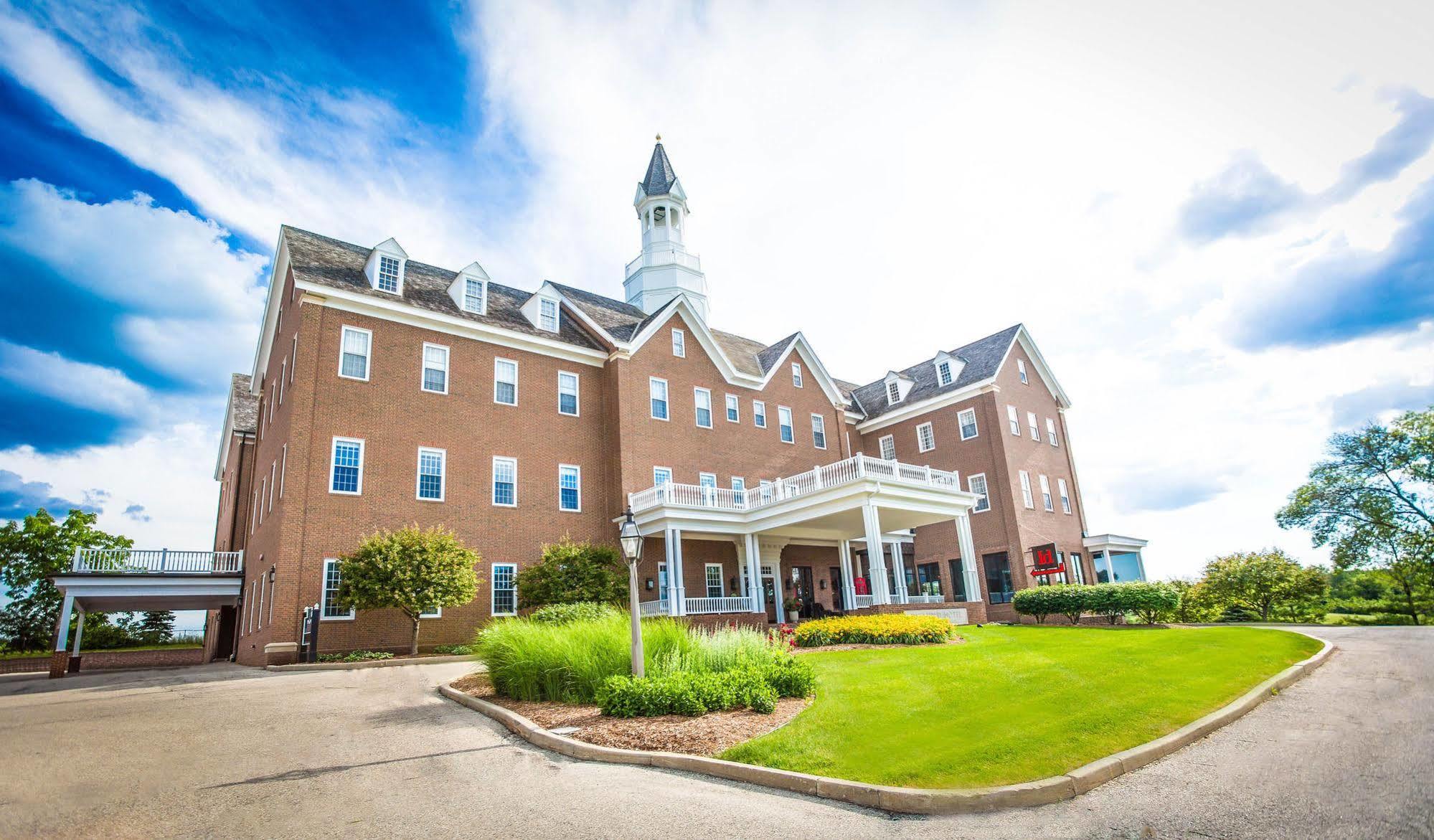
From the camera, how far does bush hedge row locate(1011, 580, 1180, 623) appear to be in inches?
898

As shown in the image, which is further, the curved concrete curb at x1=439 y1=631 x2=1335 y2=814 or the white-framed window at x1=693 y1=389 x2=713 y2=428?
the white-framed window at x1=693 y1=389 x2=713 y2=428

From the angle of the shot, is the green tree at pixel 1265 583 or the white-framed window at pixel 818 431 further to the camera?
the white-framed window at pixel 818 431

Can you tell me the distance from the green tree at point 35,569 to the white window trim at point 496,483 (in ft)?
86.9

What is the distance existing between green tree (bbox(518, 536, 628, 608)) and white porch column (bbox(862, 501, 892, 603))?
8.04m

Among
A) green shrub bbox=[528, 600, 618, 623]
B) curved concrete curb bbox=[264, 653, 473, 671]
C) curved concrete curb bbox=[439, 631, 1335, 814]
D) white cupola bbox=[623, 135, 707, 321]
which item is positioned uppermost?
white cupola bbox=[623, 135, 707, 321]

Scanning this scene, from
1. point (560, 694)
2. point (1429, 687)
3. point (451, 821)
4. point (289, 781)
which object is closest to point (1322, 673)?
point (1429, 687)

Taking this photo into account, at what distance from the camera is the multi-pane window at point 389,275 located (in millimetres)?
25906

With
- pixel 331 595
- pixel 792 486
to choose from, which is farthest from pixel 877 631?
pixel 331 595

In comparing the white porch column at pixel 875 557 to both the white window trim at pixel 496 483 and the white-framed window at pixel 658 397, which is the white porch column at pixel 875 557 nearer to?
the white-framed window at pixel 658 397

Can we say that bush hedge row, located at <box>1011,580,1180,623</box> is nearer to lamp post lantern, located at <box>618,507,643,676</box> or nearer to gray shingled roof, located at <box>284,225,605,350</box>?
lamp post lantern, located at <box>618,507,643,676</box>

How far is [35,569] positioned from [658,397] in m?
35.3

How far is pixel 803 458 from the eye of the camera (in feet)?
119

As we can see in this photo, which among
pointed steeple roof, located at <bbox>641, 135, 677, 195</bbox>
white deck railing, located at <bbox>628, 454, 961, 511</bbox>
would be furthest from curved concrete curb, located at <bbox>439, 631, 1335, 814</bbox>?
pointed steeple roof, located at <bbox>641, 135, 677, 195</bbox>

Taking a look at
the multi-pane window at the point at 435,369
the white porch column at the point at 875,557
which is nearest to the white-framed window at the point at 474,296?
the multi-pane window at the point at 435,369
